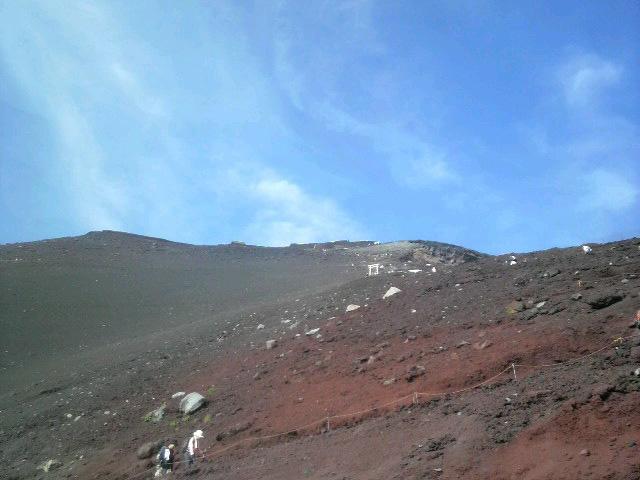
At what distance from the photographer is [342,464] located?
342 inches

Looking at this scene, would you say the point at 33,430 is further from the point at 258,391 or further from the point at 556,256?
the point at 556,256

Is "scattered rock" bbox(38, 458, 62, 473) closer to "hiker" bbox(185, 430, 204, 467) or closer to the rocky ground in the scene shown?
the rocky ground

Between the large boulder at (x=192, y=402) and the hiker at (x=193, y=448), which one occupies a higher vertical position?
the large boulder at (x=192, y=402)

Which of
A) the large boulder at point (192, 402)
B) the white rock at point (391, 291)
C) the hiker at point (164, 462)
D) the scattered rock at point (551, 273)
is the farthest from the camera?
the white rock at point (391, 291)

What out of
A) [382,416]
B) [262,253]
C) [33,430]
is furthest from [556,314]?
[262,253]

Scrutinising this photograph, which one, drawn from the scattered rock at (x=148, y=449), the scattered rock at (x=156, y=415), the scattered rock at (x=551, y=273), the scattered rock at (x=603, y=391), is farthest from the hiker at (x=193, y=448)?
the scattered rock at (x=551, y=273)

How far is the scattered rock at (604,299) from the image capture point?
35.0 ft

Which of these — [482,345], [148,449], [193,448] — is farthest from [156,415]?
[482,345]

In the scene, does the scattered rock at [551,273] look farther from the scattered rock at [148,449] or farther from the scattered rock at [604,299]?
the scattered rock at [148,449]

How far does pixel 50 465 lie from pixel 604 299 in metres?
12.4

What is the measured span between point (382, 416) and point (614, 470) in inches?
168

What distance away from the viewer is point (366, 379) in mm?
11641

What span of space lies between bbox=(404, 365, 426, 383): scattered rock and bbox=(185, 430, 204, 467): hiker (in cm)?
447

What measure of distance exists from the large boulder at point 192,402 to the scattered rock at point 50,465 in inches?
116
